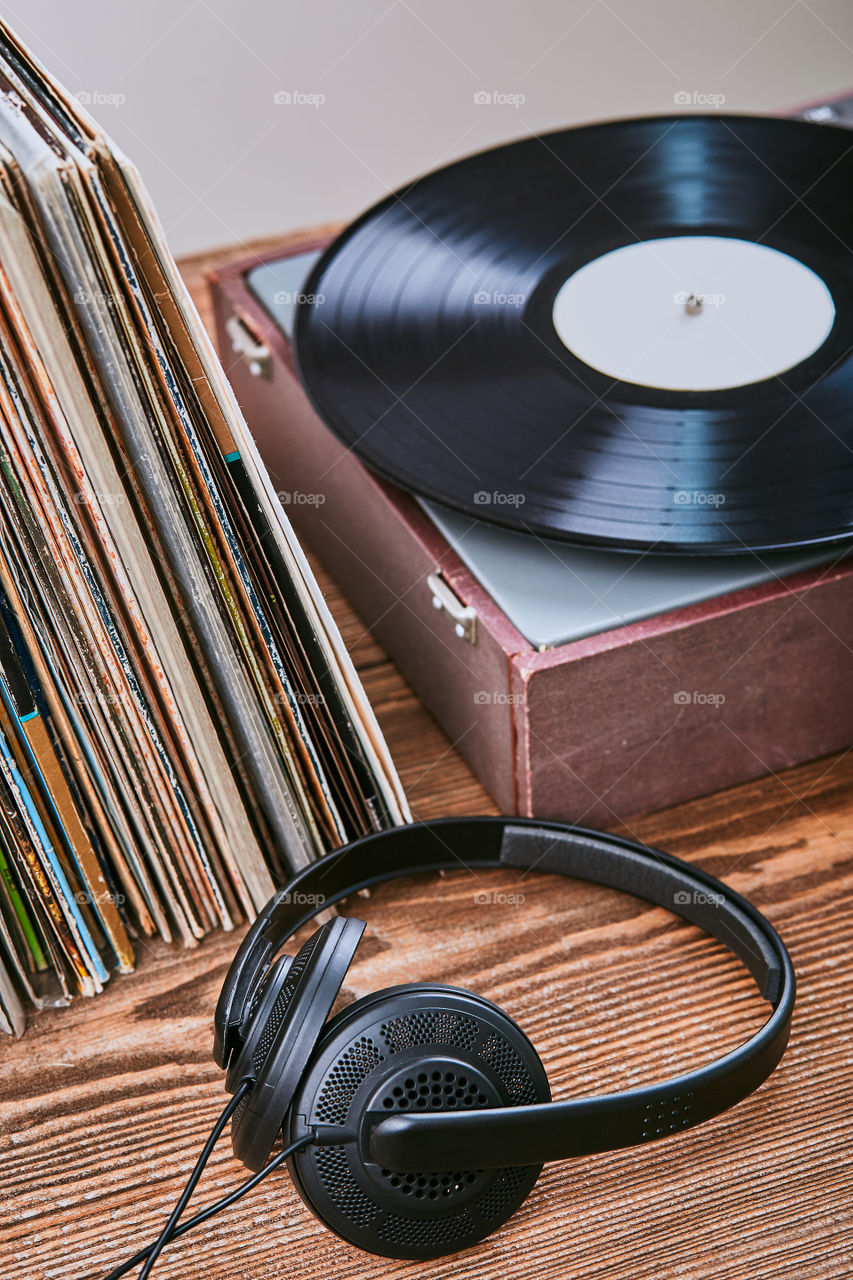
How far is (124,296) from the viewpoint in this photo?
2.18ft

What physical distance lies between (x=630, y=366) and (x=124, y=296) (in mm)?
411

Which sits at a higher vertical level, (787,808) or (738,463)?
(738,463)

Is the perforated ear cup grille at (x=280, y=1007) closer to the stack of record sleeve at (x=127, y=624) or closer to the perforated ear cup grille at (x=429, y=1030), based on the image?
the perforated ear cup grille at (x=429, y=1030)

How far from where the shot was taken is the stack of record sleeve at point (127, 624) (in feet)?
2.15

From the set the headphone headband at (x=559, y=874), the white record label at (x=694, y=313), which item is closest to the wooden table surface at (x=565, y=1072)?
the headphone headband at (x=559, y=874)

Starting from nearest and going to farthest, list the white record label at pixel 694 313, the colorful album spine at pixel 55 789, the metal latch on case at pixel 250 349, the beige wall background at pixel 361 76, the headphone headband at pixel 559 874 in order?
1. the headphone headband at pixel 559 874
2. the colorful album spine at pixel 55 789
3. the white record label at pixel 694 313
4. the metal latch on case at pixel 250 349
5. the beige wall background at pixel 361 76

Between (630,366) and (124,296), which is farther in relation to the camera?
(630,366)

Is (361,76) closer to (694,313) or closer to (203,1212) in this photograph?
(694,313)

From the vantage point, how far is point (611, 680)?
812 millimetres

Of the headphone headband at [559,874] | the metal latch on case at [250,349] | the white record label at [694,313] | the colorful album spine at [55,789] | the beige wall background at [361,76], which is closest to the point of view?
the headphone headband at [559,874]

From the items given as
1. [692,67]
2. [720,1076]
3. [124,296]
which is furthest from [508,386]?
[692,67]

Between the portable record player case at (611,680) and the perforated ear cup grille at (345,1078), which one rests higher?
the portable record player case at (611,680)

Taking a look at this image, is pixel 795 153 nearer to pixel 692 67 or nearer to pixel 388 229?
pixel 388 229

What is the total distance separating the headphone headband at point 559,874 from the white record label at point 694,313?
34 cm
